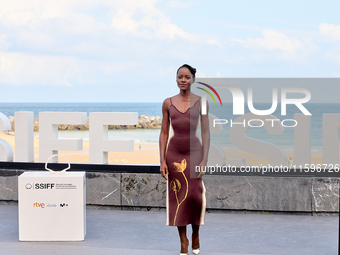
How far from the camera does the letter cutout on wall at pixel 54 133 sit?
22.4 feet

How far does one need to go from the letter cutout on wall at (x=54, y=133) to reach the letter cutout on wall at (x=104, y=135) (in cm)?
19

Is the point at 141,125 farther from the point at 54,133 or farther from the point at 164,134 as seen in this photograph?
the point at 164,134

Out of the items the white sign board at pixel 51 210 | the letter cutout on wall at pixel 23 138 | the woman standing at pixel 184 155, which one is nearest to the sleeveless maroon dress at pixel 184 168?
the woman standing at pixel 184 155

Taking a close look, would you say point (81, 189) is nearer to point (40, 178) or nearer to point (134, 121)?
point (40, 178)

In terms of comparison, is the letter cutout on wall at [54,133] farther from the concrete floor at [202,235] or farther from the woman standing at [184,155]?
the woman standing at [184,155]

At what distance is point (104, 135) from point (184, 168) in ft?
9.15

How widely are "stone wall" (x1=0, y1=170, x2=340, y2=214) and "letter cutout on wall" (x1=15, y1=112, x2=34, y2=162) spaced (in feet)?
3.52

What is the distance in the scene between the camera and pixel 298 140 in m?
6.30

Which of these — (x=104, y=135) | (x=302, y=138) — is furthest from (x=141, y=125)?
(x=302, y=138)

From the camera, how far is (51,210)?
16.3 ft

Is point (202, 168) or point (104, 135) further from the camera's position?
point (104, 135)

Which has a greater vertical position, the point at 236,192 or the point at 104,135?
the point at 104,135

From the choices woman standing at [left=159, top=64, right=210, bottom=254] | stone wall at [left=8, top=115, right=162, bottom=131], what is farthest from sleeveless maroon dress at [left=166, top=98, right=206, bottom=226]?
stone wall at [left=8, top=115, right=162, bottom=131]

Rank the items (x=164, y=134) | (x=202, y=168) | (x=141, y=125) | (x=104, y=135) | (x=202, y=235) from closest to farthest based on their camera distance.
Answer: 1. (x=202, y=168)
2. (x=164, y=134)
3. (x=202, y=235)
4. (x=104, y=135)
5. (x=141, y=125)
